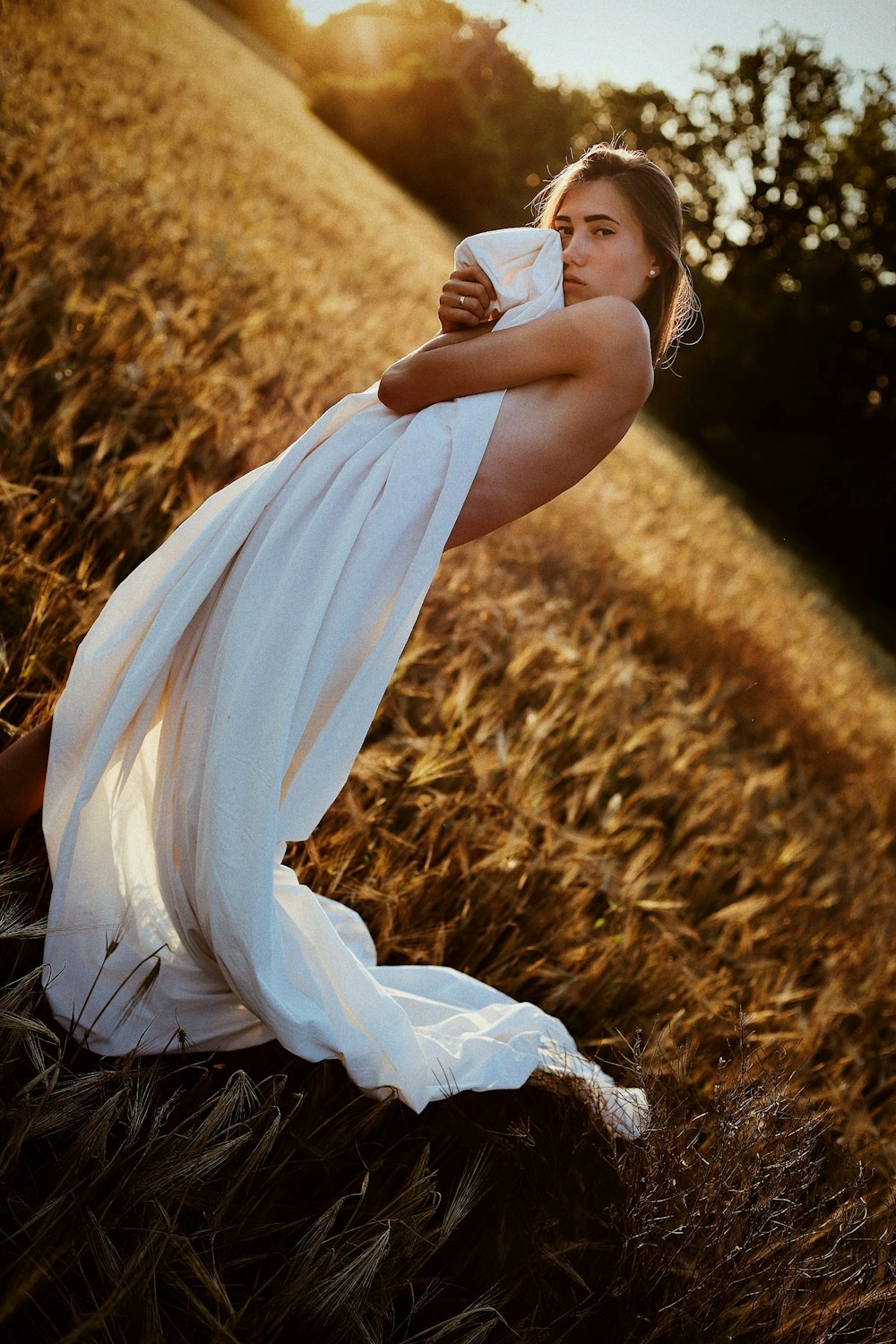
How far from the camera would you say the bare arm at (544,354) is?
5.10 ft

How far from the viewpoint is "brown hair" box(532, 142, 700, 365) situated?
1.77 meters

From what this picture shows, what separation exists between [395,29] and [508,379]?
101 feet

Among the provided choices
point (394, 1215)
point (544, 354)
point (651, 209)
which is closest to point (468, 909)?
point (394, 1215)

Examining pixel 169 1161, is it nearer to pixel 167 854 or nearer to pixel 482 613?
pixel 167 854

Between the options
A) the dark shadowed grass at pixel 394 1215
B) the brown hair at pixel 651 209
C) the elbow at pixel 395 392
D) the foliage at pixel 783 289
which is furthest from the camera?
the foliage at pixel 783 289

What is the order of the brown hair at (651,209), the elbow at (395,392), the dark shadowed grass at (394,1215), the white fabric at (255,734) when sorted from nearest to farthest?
the dark shadowed grass at (394,1215) < the white fabric at (255,734) < the elbow at (395,392) < the brown hair at (651,209)

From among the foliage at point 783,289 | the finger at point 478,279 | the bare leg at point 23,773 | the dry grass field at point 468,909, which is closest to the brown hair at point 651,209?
the finger at point 478,279

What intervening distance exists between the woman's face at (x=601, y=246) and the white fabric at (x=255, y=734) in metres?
0.06

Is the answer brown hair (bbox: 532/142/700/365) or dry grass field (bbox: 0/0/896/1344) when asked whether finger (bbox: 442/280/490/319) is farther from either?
dry grass field (bbox: 0/0/896/1344)

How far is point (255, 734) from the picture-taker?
154 cm

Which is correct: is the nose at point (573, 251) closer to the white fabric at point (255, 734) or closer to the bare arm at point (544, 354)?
the white fabric at point (255, 734)

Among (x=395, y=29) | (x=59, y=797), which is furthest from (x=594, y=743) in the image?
(x=395, y=29)

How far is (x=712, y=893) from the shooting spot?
128 inches

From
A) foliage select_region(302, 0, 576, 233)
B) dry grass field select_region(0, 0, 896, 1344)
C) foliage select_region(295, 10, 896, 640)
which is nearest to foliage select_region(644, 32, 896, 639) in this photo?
foliage select_region(295, 10, 896, 640)
